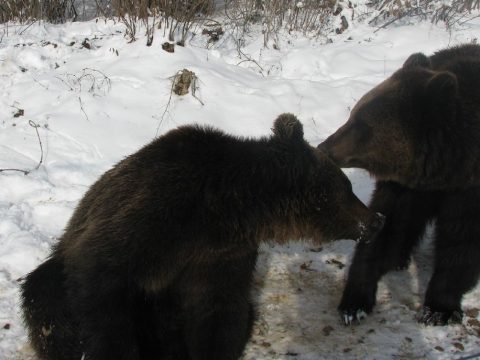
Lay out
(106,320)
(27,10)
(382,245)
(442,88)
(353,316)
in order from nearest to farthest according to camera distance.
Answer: (106,320), (442,88), (353,316), (382,245), (27,10)

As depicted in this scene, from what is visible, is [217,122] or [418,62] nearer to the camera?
[418,62]

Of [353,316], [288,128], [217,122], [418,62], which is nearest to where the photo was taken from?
[288,128]

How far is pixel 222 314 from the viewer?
3619 millimetres

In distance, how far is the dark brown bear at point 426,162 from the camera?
3602 millimetres

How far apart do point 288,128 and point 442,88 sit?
1.03 m

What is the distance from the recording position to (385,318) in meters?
4.21

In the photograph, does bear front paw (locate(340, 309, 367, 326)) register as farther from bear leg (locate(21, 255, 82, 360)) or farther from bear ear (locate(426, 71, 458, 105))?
bear leg (locate(21, 255, 82, 360))

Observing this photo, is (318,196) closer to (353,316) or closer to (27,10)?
(353,316)

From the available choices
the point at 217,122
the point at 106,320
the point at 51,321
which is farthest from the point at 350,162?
the point at 217,122

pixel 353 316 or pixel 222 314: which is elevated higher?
pixel 222 314

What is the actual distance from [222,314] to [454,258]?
5.55 feet

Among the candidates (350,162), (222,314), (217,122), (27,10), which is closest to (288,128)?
(350,162)

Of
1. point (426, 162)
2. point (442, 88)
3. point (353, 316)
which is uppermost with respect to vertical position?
point (442, 88)

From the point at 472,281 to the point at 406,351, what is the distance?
0.74 m
